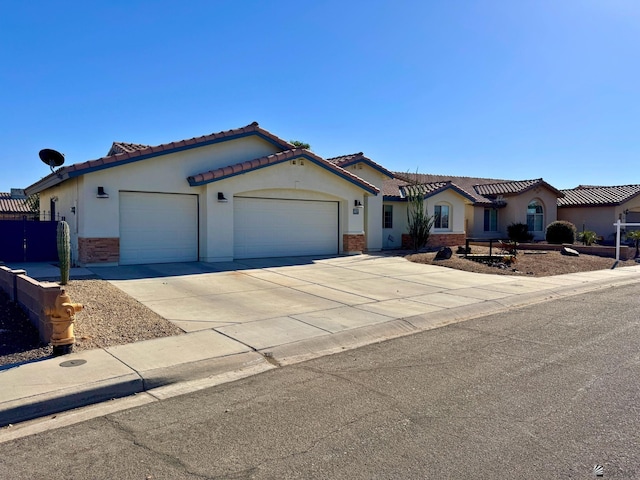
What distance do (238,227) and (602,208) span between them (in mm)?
27951

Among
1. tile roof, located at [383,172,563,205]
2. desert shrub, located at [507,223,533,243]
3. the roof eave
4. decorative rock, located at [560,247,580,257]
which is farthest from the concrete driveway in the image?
desert shrub, located at [507,223,533,243]

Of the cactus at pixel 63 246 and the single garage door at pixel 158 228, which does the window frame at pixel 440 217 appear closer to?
the single garage door at pixel 158 228

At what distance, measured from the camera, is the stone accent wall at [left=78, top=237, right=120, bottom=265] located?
14.9 metres

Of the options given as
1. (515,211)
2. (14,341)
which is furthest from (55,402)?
(515,211)

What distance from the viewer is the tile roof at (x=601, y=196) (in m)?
33.2

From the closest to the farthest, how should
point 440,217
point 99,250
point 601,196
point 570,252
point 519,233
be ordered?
point 99,250, point 570,252, point 440,217, point 519,233, point 601,196

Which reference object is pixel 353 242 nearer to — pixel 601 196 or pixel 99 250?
pixel 99 250

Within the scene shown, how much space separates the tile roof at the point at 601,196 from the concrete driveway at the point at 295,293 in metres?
22.4

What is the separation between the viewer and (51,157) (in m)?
16.5

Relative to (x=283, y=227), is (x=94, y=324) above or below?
below

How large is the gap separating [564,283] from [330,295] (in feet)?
25.4

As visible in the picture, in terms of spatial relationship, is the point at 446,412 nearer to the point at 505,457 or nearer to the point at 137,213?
the point at 505,457

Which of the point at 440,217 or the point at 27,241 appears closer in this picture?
the point at 27,241

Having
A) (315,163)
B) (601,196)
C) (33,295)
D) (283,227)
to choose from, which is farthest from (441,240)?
(33,295)
